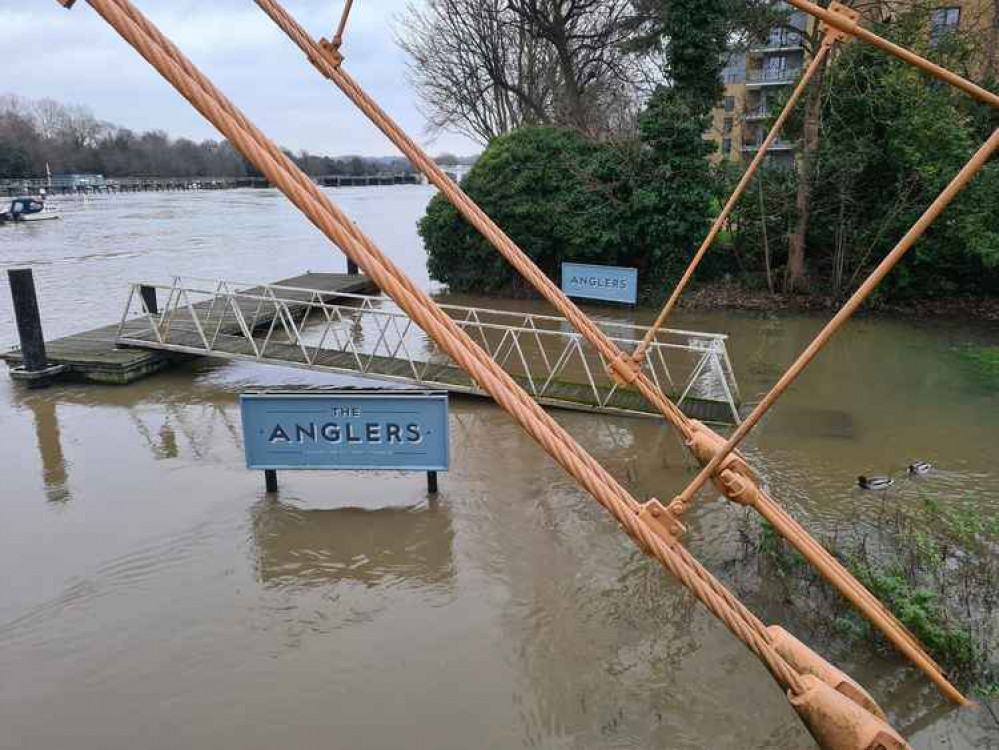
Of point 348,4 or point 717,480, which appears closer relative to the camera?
point 348,4

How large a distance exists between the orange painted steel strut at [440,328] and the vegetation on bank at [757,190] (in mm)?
15102

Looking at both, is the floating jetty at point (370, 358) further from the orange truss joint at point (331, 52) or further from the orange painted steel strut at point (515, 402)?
the orange painted steel strut at point (515, 402)

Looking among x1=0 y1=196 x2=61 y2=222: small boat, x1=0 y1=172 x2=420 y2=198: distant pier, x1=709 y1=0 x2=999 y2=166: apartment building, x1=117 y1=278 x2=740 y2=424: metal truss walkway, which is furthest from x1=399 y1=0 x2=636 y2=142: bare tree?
x1=0 y1=172 x2=420 y2=198: distant pier

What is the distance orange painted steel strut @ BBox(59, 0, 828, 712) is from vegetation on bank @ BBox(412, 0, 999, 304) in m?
15.1

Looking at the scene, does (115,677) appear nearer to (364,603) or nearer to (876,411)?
(364,603)

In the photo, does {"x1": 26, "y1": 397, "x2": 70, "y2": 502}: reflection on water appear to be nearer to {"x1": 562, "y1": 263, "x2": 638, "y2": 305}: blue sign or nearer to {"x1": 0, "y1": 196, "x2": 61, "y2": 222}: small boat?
{"x1": 562, "y1": 263, "x2": 638, "y2": 305}: blue sign

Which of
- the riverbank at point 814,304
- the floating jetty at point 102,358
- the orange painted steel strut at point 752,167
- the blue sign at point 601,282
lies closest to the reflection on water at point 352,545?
the orange painted steel strut at point 752,167

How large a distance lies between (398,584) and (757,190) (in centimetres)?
1499

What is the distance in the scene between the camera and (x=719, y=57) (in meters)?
17.7

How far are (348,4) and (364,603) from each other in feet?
14.2

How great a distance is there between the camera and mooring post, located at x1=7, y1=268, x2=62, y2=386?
11.2 metres

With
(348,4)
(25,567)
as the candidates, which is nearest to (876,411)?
(348,4)

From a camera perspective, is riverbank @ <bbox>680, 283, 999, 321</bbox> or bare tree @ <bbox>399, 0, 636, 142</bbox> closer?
riverbank @ <bbox>680, 283, 999, 321</bbox>

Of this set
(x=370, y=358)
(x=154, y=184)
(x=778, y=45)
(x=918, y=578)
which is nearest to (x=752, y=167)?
(x=918, y=578)
